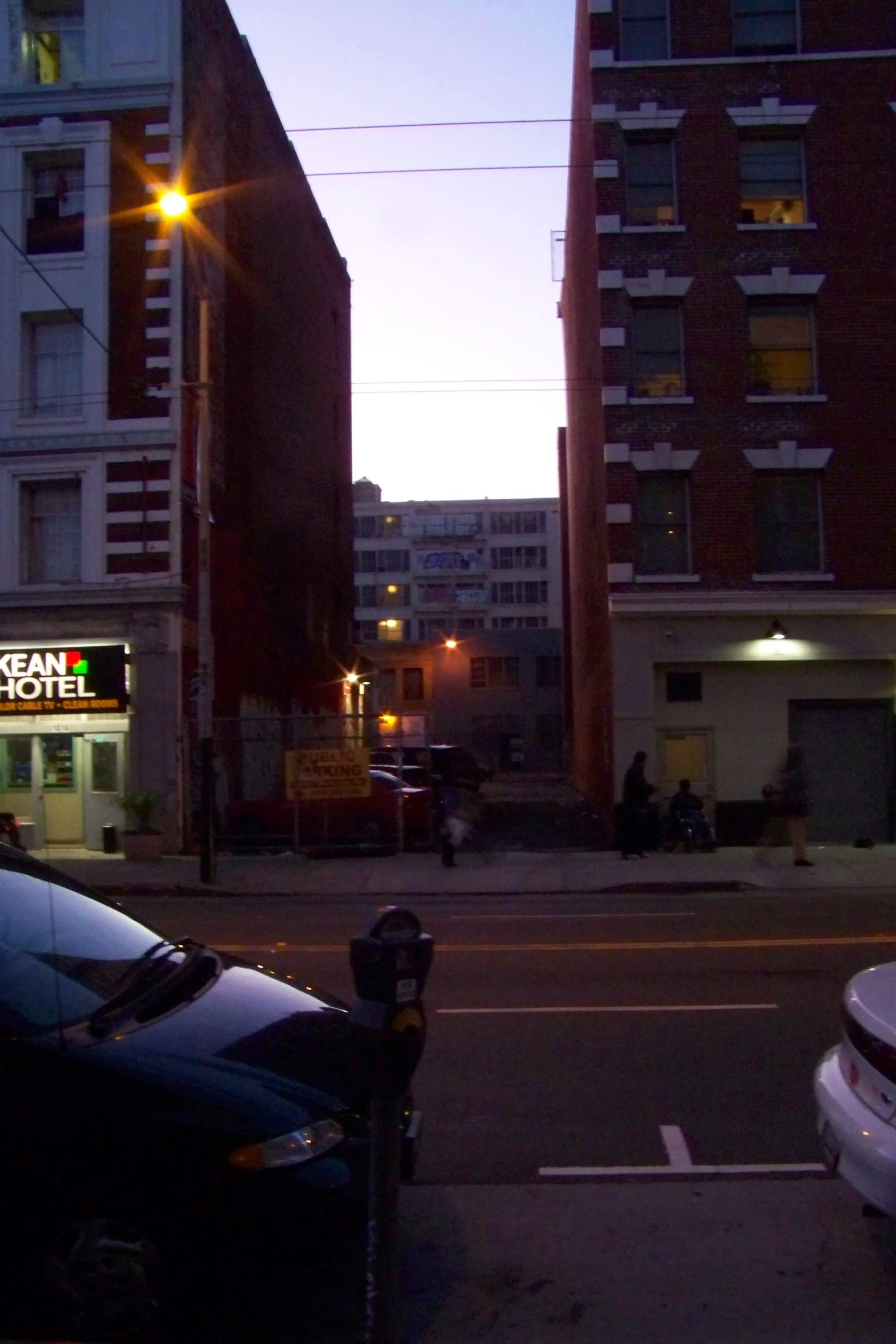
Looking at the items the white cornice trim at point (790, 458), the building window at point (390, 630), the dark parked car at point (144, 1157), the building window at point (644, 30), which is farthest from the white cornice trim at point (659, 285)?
the building window at point (390, 630)

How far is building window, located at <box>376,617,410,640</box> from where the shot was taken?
268 feet

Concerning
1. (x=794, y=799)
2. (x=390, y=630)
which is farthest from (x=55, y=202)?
(x=390, y=630)

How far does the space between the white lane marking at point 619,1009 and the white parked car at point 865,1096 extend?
3797 mm

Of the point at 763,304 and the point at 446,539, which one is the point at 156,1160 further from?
the point at 446,539

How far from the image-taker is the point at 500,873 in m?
20.2

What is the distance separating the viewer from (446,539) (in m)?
83.2

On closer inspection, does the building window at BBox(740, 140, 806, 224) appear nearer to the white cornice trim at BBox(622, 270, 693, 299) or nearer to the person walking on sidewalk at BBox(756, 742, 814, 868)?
the white cornice trim at BBox(622, 270, 693, 299)

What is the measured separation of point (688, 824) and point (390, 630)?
60.2 meters

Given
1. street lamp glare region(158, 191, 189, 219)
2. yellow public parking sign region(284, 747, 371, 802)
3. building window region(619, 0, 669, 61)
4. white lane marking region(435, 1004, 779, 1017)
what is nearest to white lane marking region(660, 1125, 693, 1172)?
white lane marking region(435, 1004, 779, 1017)

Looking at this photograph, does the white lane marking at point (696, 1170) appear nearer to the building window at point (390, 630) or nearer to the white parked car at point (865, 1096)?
the white parked car at point (865, 1096)

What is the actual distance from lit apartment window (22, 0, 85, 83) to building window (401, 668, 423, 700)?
4507cm

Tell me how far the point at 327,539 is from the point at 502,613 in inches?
1756

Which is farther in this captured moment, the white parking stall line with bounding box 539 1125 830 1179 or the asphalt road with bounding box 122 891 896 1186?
the asphalt road with bounding box 122 891 896 1186

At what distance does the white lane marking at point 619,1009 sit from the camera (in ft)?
29.9
